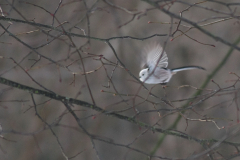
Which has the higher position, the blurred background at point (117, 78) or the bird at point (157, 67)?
the blurred background at point (117, 78)

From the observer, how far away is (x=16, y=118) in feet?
12.2

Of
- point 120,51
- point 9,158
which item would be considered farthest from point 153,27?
point 9,158

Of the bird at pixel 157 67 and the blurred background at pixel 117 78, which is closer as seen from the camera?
the bird at pixel 157 67

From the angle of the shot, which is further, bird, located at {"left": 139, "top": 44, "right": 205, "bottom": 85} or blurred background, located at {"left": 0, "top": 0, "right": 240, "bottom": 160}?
blurred background, located at {"left": 0, "top": 0, "right": 240, "bottom": 160}

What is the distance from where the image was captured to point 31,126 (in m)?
3.74

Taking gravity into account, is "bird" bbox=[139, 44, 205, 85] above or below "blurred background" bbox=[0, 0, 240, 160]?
below

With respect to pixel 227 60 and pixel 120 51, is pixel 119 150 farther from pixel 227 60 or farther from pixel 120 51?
pixel 227 60

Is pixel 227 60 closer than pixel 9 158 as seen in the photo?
Yes

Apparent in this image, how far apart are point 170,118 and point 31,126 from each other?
1771 mm

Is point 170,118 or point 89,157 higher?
point 170,118

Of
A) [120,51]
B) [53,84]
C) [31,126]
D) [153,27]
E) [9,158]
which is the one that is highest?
[153,27]

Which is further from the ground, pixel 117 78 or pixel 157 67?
pixel 117 78

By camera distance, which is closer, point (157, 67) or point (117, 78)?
point (157, 67)

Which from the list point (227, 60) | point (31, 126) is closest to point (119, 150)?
point (31, 126)
